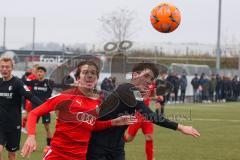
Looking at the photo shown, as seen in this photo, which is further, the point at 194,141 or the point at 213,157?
the point at 194,141

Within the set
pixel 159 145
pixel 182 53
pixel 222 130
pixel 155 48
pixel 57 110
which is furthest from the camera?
pixel 182 53

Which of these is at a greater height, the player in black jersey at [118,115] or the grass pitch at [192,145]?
the player in black jersey at [118,115]

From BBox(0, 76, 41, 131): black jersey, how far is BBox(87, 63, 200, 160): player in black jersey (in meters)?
3.06

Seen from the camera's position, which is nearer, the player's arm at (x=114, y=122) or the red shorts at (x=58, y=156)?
the red shorts at (x=58, y=156)

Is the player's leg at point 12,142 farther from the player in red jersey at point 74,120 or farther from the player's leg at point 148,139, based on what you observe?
the player in red jersey at point 74,120

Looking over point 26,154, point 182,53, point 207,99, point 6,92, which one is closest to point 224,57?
point 182,53

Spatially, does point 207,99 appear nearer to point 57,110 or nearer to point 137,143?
point 137,143

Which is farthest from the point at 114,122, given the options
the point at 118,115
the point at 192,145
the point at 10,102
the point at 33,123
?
the point at 192,145

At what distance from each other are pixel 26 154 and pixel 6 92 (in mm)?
4104

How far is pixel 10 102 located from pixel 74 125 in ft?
11.9

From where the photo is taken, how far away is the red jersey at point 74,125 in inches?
239

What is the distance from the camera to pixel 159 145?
14.8 meters

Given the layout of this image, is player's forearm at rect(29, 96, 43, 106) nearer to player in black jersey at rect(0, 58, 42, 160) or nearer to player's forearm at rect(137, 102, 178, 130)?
player in black jersey at rect(0, 58, 42, 160)

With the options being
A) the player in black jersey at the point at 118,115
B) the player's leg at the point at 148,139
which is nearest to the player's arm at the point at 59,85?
the player in black jersey at the point at 118,115
